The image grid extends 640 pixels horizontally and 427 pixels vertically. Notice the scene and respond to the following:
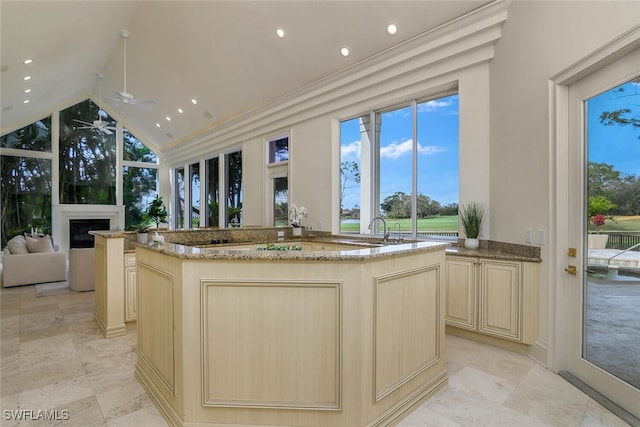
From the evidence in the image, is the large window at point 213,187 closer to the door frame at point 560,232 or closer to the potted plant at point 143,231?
the potted plant at point 143,231

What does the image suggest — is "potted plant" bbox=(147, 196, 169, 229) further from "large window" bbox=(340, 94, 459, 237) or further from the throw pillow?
the throw pillow

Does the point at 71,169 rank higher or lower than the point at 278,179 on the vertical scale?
higher

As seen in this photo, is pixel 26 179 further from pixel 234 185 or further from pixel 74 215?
pixel 234 185

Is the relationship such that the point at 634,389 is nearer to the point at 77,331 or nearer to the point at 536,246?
the point at 536,246

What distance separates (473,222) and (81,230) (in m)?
10.9

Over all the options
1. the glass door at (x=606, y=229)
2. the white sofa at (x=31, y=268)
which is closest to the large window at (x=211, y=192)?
the white sofa at (x=31, y=268)

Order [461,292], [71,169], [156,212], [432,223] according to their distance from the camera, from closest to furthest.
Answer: [461,292] < [156,212] < [432,223] < [71,169]

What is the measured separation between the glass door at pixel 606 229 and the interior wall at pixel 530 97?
0.69 feet

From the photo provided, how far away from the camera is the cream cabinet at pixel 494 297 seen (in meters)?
2.93

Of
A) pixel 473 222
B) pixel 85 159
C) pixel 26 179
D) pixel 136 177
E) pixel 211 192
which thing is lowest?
pixel 473 222

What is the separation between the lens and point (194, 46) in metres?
5.94

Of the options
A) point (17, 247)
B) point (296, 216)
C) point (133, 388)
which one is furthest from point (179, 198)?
point (133, 388)

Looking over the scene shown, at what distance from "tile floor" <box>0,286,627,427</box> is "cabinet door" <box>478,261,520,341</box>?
0.74 ft

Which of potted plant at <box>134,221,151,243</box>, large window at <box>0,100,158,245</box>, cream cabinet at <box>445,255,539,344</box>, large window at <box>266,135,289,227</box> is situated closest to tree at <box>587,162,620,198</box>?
cream cabinet at <box>445,255,539,344</box>
